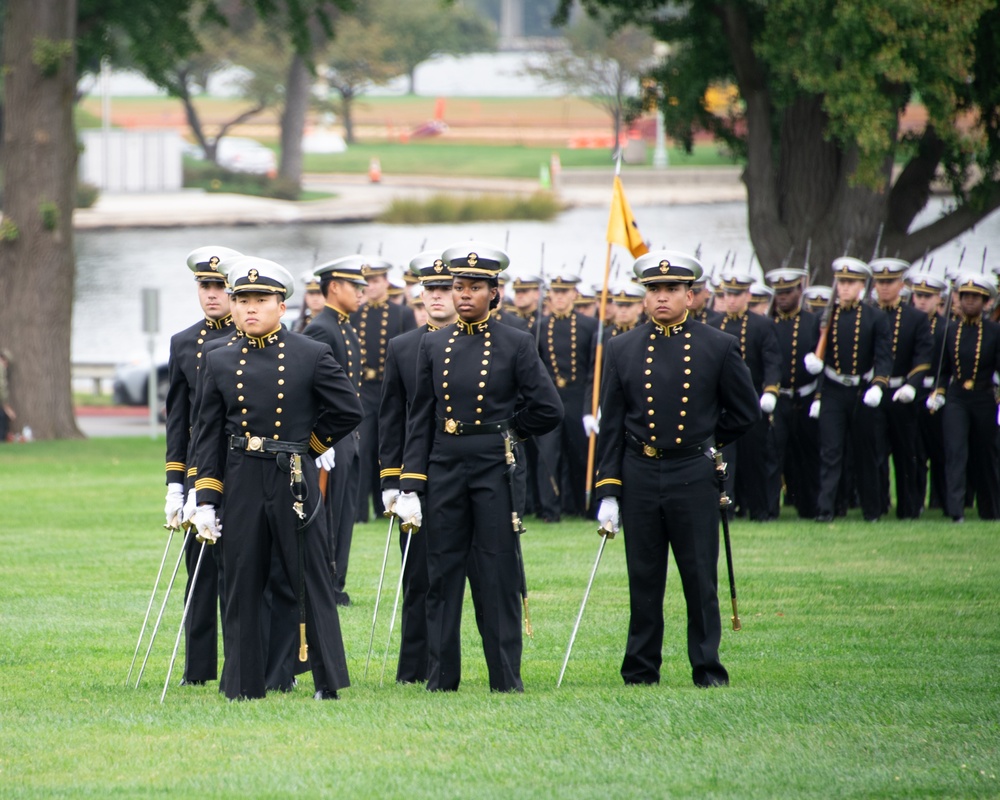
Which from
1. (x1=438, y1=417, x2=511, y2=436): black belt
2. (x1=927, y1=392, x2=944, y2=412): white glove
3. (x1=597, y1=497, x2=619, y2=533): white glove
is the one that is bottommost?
(x1=927, y1=392, x2=944, y2=412): white glove

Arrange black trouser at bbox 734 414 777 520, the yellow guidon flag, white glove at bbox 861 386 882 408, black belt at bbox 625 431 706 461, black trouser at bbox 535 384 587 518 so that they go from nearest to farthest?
black belt at bbox 625 431 706 461, white glove at bbox 861 386 882 408, black trouser at bbox 734 414 777 520, the yellow guidon flag, black trouser at bbox 535 384 587 518

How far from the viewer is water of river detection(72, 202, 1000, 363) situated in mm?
46781

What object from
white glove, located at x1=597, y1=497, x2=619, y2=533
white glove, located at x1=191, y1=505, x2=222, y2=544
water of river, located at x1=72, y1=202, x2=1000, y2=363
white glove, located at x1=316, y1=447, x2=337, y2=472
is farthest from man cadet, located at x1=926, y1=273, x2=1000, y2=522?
water of river, located at x1=72, y1=202, x2=1000, y2=363

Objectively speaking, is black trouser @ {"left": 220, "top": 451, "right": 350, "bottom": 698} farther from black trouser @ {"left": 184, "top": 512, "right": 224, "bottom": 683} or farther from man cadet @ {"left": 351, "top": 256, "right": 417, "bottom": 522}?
man cadet @ {"left": 351, "top": 256, "right": 417, "bottom": 522}

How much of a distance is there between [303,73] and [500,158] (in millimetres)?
10716

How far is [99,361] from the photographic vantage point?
148 ft

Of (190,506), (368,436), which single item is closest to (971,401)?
(368,436)

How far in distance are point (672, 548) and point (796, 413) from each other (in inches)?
344

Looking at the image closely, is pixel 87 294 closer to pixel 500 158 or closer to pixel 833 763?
pixel 500 158

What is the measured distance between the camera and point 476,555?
863 centimetres

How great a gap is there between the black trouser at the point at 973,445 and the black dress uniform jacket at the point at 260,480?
367 inches

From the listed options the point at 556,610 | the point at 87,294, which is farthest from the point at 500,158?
the point at 556,610

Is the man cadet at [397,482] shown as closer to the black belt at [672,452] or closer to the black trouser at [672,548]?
the black trouser at [672,548]

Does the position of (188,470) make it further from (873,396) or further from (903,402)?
(903,402)
